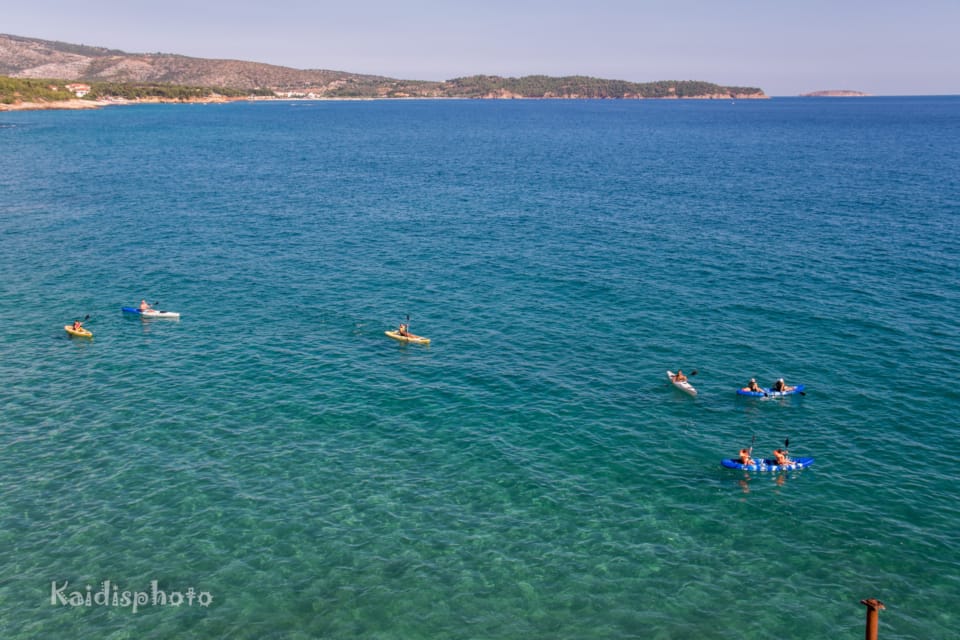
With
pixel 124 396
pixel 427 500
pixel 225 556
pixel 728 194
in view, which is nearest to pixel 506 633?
pixel 427 500

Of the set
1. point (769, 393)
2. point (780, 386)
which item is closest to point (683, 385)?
point (769, 393)

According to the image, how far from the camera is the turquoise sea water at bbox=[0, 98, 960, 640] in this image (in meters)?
31.3

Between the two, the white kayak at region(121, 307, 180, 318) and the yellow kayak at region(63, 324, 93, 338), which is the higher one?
the white kayak at region(121, 307, 180, 318)

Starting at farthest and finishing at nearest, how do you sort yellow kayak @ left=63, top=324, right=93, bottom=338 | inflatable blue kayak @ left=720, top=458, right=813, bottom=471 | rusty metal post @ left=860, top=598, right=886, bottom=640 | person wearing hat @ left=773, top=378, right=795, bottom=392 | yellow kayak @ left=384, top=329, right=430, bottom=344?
1. yellow kayak @ left=384, top=329, right=430, bottom=344
2. yellow kayak @ left=63, top=324, right=93, bottom=338
3. person wearing hat @ left=773, top=378, right=795, bottom=392
4. inflatable blue kayak @ left=720, top=458, right=813, bottom=471
5. rusty metal post @ left=860, top=598, right=886, bottom=640

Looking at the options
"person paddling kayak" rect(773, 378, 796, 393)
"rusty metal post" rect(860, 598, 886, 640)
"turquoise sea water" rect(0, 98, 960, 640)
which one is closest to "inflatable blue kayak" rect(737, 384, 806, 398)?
"person paddling kayak" rect(773, 378, 796, 393)

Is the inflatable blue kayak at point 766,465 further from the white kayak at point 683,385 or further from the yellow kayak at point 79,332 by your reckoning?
the yellow kayak at point 79,332

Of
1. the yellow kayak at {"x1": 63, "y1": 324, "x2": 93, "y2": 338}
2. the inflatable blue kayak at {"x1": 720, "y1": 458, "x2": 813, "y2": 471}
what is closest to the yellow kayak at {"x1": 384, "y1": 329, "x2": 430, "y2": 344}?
the yellow kayak at {"x1": 63, "y1": 324, "x2": 93, "y2": 338}

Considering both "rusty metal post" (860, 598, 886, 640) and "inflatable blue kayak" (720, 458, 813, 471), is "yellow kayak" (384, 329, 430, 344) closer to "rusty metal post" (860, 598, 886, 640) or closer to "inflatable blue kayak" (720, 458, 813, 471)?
"inflatable blue kayak" (720, 458, 813, 471)

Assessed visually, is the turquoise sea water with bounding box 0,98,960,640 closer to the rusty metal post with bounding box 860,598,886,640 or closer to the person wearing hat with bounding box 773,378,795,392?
the person wearing hat with bounding box 773,378,795,392

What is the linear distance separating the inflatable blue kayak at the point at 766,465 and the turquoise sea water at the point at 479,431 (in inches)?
19.4

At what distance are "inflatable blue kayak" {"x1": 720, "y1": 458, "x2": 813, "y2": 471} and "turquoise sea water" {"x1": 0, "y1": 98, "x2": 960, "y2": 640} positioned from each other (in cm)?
49

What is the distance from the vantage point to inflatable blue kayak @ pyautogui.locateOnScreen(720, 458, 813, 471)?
135ft

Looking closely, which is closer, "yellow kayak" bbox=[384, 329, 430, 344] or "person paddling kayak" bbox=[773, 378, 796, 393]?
"person paddling kayak" bbox=[773, 378, 796, 393]

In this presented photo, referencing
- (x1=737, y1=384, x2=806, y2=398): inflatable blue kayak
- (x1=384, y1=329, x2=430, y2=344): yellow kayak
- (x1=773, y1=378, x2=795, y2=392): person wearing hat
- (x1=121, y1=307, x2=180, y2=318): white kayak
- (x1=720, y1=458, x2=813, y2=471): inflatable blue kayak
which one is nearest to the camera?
(x1=720, y1=458, x2=813, y2=471): inflatable blue kayak
